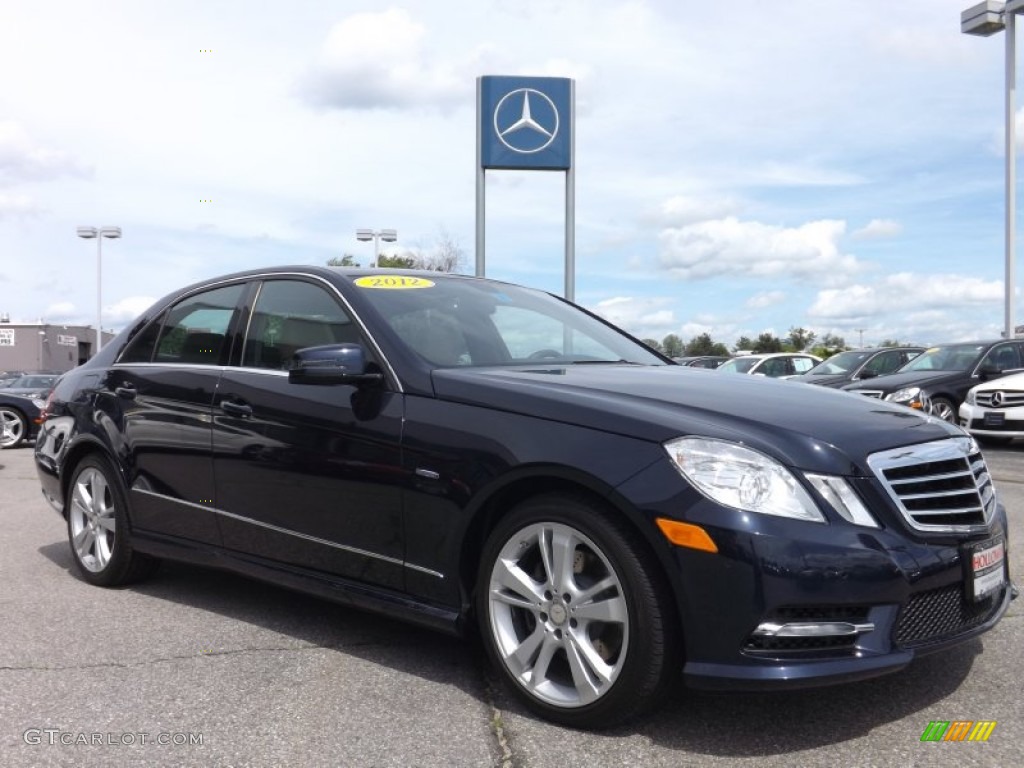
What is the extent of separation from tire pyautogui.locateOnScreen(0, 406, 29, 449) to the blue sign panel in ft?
Answer: 26.9

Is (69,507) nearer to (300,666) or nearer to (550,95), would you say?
(300,666)

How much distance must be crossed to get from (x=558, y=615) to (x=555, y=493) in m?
0.39

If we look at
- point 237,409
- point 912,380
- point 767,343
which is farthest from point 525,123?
point 767,343

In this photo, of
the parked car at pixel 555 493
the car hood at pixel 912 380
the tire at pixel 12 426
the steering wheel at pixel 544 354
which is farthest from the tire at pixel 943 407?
the tire at pixel 12 426

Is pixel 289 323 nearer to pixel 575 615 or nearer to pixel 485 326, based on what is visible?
pixel 485 326

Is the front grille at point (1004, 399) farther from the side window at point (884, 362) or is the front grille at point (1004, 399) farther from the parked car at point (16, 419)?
the parked car at point (16, 419)

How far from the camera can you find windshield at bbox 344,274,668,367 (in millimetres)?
4035

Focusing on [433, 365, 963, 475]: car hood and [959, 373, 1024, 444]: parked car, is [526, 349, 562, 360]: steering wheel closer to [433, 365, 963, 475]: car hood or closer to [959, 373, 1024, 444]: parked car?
[433, 365, 963, 475]: car hood

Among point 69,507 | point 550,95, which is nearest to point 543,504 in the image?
point 69,507

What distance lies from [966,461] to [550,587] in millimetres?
1450

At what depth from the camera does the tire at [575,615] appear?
2996 millimetres

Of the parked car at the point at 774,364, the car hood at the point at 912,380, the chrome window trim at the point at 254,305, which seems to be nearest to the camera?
the chrome window trim at the point at 254,305

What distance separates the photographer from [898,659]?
2.92 metres

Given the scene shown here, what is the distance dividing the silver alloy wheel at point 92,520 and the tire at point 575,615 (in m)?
2.60
